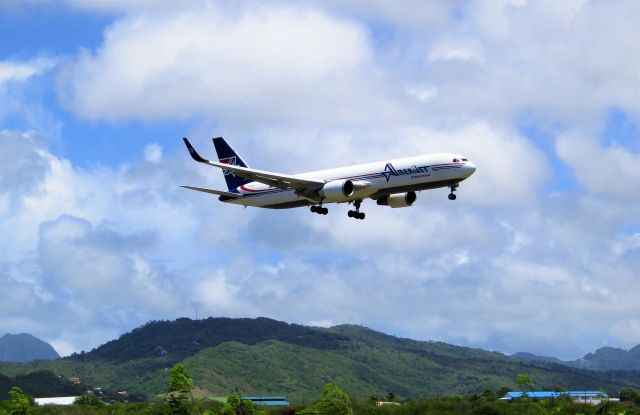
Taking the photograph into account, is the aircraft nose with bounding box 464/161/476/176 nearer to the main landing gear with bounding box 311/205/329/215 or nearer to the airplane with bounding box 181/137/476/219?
the airplane with bounding box 181/137/476/219

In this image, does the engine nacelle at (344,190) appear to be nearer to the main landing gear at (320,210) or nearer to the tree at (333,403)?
the main landing gear at (320,210)

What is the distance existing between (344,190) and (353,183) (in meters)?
1.19

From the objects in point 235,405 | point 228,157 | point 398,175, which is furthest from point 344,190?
point 235,405

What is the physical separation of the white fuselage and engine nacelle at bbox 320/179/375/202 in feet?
0.91

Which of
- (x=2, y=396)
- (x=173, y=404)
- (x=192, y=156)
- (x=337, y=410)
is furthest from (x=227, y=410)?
(x=2, y=396)

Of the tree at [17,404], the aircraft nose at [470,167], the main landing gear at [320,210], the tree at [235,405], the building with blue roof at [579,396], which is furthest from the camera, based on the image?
the main landing gear at [320,210]

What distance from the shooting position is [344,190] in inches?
3258

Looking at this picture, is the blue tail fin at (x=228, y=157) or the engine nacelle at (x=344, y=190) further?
the blue tail fin at (x=228, y=157)

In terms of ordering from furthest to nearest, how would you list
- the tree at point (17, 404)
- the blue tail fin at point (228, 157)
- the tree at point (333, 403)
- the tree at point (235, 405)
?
the blue tail fin at point (228, 157) < the tree at point (17, 404) < the tree at point (235, 405) < the tree at point (333, 403)

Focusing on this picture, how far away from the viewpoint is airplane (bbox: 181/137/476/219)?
79.6m

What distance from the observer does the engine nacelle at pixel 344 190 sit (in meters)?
82.9

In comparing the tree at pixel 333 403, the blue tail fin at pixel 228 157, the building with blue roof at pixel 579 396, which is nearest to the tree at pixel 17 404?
the tree at pixel 333 403

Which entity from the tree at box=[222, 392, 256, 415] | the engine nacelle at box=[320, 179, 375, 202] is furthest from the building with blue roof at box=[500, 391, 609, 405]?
the engine nacelle at box=[320, 179, 375, 202]

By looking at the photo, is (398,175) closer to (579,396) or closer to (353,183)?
(353,183)
